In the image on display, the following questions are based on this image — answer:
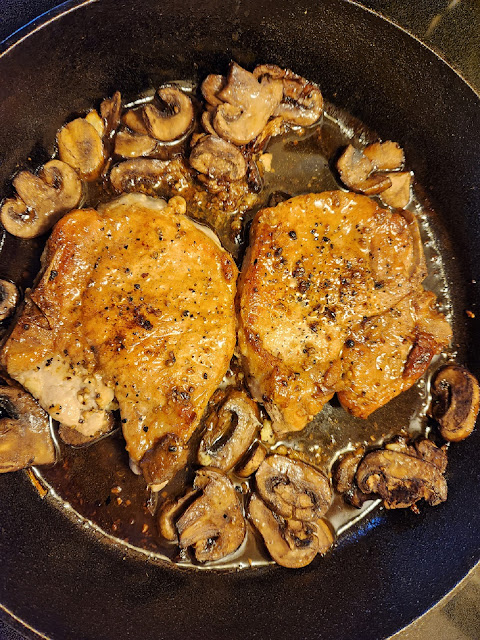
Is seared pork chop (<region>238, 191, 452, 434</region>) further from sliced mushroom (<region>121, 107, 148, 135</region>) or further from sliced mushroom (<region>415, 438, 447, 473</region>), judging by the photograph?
sliced mushroom (<region>121, 107, 148, 135</region>)

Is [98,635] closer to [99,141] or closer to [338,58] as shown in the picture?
[99,141]

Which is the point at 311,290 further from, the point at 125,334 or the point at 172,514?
the point at 172,514

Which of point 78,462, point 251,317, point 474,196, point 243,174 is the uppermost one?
point 474,196

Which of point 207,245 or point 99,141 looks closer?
point 207,245

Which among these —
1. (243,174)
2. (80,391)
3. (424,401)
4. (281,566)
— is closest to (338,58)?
(243,174)

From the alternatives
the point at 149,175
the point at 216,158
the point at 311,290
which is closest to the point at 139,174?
the point at 149,175

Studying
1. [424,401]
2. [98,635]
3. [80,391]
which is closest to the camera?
[80,391]

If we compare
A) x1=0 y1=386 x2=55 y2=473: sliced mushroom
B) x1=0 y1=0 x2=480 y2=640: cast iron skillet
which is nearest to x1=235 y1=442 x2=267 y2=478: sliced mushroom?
x1=0 y1=0 x2=480 y2=640: cast iron skillet

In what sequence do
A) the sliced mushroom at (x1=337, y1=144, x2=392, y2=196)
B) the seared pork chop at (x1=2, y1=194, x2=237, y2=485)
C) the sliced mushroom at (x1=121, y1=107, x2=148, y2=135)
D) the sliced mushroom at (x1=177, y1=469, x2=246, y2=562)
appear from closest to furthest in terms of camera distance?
the seared pork chop at (x1=2, y1=194, x2=237, y2=485), the sliced mushroom at (x1=177, y1=469, x2=246, y2=562), the sliced mushroom at (x1=121, y1=107, x2=148, y2=135), the sliced mushroom at (x1=337, y1=144, x2=392, y2=196)
